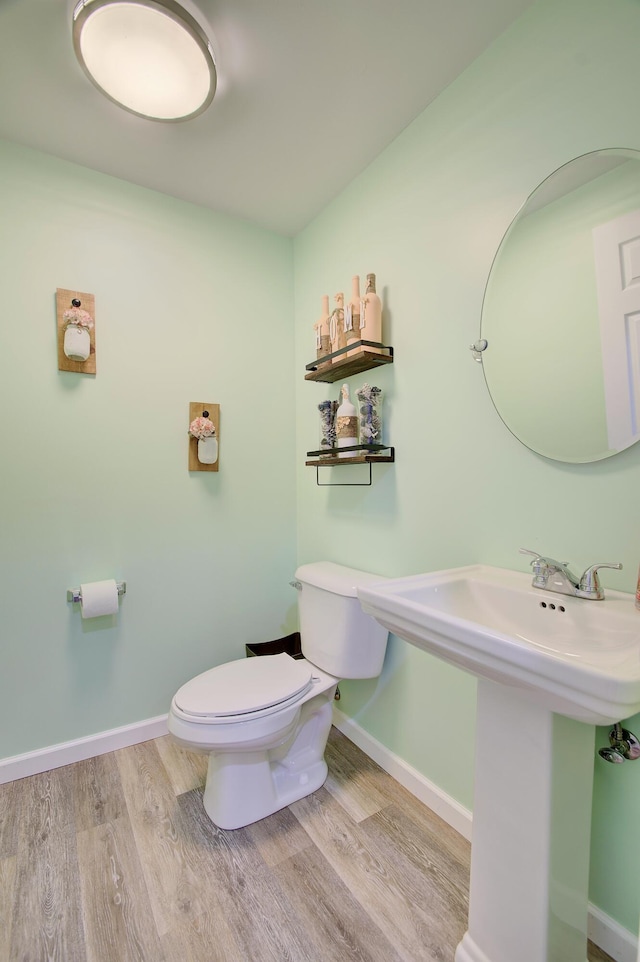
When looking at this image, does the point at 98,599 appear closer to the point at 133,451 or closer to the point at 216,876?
the point at 133,451

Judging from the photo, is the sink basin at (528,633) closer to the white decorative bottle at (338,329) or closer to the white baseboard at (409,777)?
the white baseboard at (409,777)

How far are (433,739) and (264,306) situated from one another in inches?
81.1

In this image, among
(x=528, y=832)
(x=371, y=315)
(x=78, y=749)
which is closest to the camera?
(x=528, y=832)

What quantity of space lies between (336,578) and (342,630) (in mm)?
196

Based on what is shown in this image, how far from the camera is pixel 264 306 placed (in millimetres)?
2115

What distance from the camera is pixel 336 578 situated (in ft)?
5.32

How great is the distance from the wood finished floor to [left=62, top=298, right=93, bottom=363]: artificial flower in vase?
1.67 m

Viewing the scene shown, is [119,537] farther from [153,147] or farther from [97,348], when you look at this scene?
[153,147]

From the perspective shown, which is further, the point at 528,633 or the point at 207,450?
the point at 207,450

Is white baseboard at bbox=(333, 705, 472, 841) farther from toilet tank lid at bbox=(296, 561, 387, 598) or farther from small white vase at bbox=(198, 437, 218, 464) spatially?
small white vase at bbox=(198, 437, 218, 464)

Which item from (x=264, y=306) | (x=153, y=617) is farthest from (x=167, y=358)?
(x=153, y=617)

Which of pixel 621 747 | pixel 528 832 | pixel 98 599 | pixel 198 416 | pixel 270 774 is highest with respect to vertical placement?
pixel 198 416

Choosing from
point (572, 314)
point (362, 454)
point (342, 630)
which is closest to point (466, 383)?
point (572, 314)

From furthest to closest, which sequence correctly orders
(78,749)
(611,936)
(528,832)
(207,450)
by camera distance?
(207,450) < (78,749) < (611,936) < (528,832)
